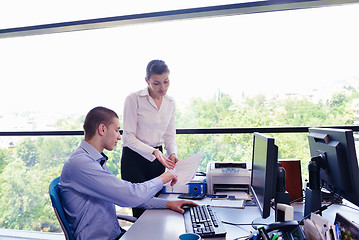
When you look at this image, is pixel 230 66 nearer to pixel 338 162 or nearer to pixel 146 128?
pixel 146 128

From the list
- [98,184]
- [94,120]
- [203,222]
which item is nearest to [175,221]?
[203,222]

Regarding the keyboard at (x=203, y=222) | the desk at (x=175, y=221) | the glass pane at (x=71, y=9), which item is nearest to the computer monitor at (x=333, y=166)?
the desk at (x=175, y=221)

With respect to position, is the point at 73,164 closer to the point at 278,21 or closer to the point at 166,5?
the point at 166,5

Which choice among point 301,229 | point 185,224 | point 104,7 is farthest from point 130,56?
point 301,229

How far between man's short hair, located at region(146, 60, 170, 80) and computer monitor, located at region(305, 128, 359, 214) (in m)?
1.04

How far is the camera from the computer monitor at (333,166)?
1169mm

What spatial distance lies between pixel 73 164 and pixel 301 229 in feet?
3.35

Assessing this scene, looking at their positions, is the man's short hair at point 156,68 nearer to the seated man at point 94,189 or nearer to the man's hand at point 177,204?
the seated man at point 94,189

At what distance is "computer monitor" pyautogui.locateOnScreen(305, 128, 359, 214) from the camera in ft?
3.84

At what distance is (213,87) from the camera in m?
2.81

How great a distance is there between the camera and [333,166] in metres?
1.29

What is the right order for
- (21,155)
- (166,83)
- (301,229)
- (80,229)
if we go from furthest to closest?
(21,155)
(166,83)
(80,229)
(301,229)

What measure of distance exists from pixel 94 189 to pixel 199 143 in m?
1.59

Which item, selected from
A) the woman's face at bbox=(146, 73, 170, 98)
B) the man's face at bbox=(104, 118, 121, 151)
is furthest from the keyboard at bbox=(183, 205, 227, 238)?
the woman's face at bbox=(146, 73, 170, 98)
